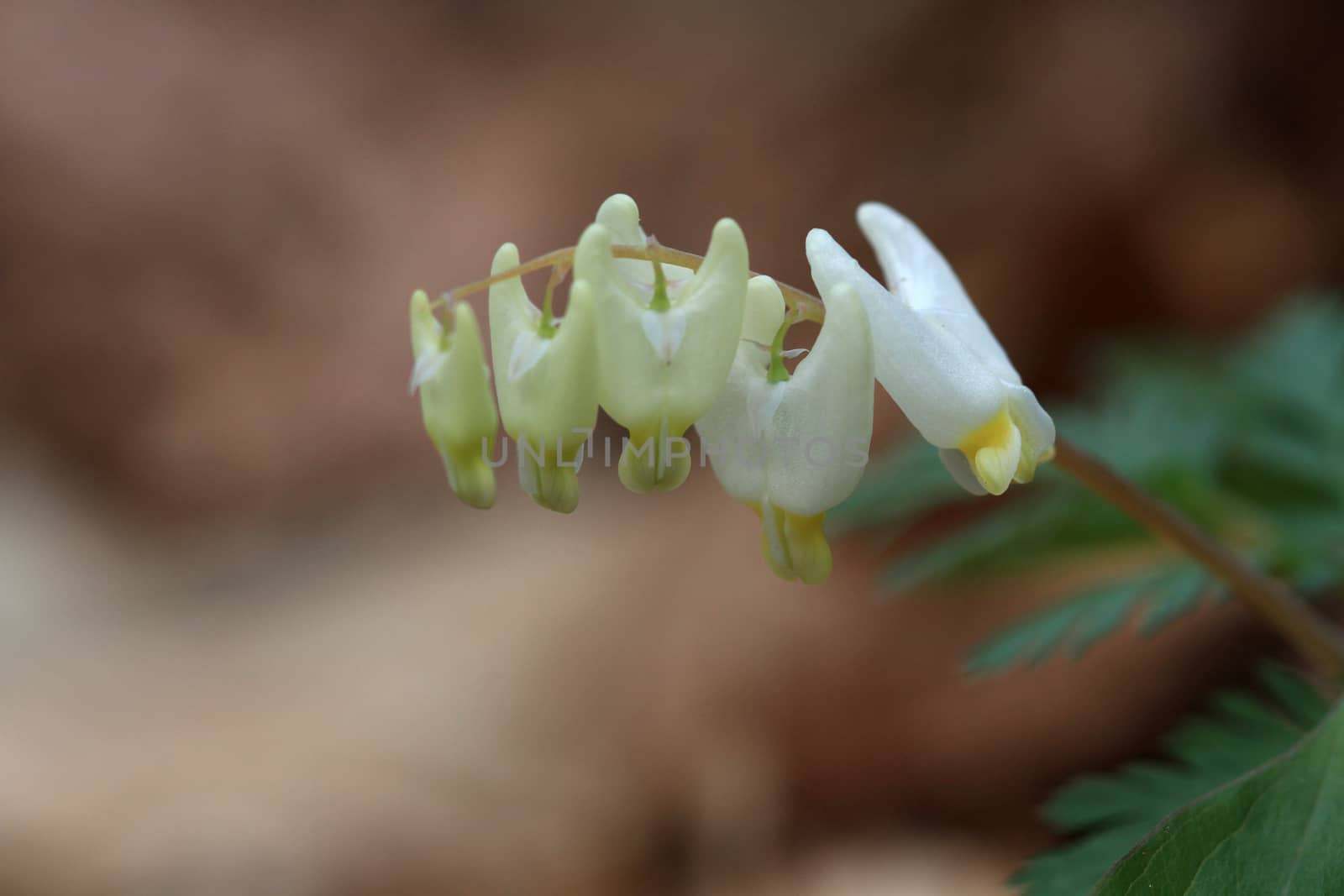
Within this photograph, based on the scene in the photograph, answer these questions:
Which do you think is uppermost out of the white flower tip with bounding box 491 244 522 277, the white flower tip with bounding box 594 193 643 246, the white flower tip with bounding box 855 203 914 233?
the white flower tip with bounding box 855 203 914 233

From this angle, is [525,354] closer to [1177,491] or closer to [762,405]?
[762,405]

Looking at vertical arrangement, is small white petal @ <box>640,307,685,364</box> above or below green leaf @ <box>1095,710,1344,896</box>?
above

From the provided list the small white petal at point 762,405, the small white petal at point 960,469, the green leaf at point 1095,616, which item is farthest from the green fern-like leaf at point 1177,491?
the small white petal at point 762,405

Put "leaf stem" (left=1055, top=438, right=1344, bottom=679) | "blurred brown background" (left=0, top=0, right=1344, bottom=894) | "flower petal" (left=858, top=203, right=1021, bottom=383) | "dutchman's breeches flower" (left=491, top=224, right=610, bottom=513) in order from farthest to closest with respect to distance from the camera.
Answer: "blurred brown background" (left=0, top=0, right=1344, bottom=894) < "leaf stem" (left=1055, top=438, right=1344, bottom=679) < "flower petal" (left=858, top=203, right=1021, bottom=383) < "dutchman's breeches flower" (left=491, top=224, right=610, bottom=513)

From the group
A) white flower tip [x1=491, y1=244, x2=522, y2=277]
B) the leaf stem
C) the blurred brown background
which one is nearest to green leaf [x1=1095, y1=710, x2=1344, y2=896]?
the leaf stem

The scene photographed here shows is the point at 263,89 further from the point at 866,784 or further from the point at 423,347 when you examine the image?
the point at 423,347

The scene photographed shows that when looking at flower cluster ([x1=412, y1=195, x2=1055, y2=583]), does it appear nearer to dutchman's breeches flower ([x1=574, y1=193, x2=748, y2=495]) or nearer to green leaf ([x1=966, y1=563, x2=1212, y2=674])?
dutchman's breeches flower ([x1=574, y1=193, x2=748, y2=495])

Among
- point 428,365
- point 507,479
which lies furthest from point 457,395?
point 507,479
